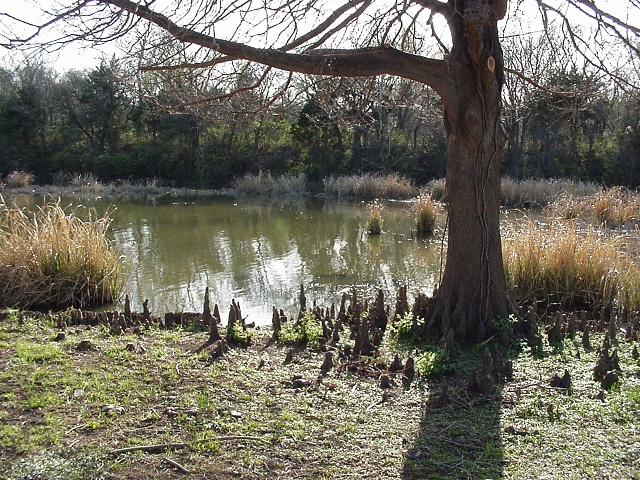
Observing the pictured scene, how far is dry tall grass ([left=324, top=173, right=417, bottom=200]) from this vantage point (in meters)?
25.7

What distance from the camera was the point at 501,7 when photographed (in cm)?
495

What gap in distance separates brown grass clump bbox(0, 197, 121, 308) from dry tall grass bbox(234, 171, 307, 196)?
2087cm

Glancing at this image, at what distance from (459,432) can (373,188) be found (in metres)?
22.8

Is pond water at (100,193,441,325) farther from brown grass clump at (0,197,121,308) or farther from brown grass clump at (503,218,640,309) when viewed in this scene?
brown grass clump at (503,218,640,309)

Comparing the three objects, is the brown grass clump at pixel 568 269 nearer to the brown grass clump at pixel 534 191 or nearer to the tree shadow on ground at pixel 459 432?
the tree shadow on ground at pixel 459 432

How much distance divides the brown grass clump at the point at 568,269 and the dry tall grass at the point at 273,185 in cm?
2153

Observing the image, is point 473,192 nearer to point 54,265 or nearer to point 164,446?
point 164,446

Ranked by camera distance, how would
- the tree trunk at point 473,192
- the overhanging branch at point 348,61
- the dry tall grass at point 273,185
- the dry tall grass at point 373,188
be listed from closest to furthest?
the overhanging branch at point 348,61 → the tree trunk at point 473,192 → the dry tall grass at point 373,188 → the dry tall grass at point 273,185

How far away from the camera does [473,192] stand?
5484mm

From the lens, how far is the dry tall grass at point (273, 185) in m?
29.3

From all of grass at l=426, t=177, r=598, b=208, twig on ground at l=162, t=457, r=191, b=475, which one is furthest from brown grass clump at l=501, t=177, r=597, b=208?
twig on ground at l=162, t=457, r=191, b=475

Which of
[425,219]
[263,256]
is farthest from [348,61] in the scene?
[425,219]

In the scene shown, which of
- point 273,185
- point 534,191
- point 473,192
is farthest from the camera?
point 273,185

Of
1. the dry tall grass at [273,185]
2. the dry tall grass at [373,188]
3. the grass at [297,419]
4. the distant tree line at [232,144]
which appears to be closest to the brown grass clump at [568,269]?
the grass at [297,419]
